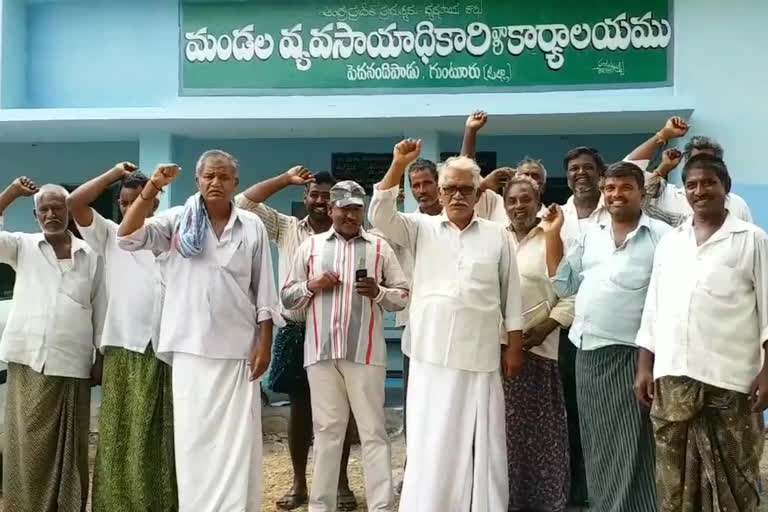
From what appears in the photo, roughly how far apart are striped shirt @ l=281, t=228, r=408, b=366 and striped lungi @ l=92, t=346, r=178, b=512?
0.81 meters

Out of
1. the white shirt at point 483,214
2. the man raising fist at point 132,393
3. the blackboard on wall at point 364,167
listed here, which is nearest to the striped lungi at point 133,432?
the man raising fist at point 132,393

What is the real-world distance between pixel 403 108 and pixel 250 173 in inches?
98.4

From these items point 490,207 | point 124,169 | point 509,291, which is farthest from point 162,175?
point 490,207

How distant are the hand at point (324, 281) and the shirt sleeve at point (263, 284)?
9.5 inches

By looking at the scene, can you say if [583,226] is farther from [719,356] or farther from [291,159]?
→ [291,159]

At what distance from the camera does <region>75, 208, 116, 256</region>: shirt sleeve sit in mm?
4246

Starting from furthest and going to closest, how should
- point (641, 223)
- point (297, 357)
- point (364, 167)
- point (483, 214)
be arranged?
point (364, 167) → point (483, 214) → point (297, 357) → point (641, 223)

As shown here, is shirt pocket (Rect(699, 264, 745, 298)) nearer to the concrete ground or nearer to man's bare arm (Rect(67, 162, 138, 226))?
the concrete ground

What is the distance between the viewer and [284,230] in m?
5.21

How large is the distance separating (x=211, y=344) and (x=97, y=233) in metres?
0.88

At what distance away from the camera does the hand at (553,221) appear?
4.36m

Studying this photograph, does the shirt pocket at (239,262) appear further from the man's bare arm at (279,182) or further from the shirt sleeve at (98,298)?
the shirt sleeve at (98,298)

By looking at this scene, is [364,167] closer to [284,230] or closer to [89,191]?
Result: [284,230]

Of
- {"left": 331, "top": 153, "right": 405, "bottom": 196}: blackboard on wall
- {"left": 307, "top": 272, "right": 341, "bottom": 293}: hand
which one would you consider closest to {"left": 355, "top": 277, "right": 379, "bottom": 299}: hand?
{"left": 307, "top": 272, "right": 341, "bottom": 293}: hand
